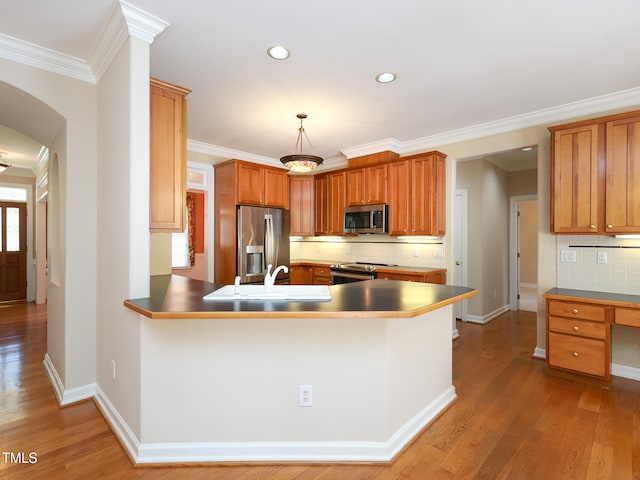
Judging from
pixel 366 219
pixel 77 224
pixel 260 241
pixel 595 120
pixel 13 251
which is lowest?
pixel 13 251

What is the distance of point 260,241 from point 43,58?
3.11 meters

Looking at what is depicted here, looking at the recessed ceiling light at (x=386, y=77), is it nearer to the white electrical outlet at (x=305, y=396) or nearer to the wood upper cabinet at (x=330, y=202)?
the wood upper cabinet at (x=330, y=202)

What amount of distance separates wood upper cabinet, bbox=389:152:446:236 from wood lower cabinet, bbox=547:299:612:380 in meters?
1.61

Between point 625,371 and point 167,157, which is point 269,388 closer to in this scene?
point 167,157

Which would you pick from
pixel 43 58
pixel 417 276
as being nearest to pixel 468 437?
pixel 417 276

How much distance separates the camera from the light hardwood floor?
1.87 metres

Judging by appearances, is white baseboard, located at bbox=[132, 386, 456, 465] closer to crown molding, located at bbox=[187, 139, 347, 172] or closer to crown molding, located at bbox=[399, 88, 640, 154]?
crown molding, located at bbox=[399, 88, 640, 154]

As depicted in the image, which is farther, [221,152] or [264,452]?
[221,152]

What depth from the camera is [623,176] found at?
2957 millimetres

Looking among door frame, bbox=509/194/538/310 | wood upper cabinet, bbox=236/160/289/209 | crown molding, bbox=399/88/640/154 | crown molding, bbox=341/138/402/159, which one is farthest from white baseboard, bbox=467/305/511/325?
wood upper cabinet, bbox=236/160/289/209

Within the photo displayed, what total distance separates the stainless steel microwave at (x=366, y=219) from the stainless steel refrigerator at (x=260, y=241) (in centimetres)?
103

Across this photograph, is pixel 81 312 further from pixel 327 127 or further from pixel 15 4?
pixel 327 127

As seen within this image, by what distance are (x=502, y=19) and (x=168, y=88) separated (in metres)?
2.35

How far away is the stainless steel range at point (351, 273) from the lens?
460cm
